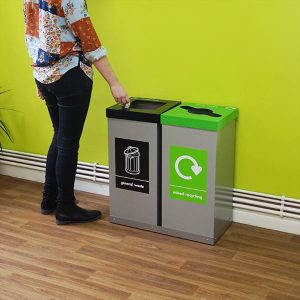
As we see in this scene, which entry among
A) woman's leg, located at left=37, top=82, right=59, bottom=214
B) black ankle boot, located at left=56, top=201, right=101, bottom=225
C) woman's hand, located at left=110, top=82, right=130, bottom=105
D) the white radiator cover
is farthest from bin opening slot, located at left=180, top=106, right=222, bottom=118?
black ankle boot, located at left=56, top=201, right=101, bottom=225

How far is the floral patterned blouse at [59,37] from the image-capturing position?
98.4 inches

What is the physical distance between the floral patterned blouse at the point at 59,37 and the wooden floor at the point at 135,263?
0.85 metres

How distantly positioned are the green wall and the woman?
0.38 m

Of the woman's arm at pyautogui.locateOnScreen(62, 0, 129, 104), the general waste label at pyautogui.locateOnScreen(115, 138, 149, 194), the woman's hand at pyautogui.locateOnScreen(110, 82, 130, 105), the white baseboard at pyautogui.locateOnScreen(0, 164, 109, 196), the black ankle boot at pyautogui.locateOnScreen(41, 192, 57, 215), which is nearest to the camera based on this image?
the woman's arm at pyautogui.locateOnScreen(62, 0, 129, 104)

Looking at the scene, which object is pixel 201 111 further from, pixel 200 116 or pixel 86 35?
pixel 86 35

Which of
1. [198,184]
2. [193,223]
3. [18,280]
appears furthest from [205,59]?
[18,280]

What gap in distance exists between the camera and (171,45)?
9.53 feet

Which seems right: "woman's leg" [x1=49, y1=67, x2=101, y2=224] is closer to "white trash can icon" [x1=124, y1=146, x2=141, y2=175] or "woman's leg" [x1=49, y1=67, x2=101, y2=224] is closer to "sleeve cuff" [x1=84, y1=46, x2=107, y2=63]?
"sleeve cuff" [x1=84, y1=46, x2=107, y2=63]

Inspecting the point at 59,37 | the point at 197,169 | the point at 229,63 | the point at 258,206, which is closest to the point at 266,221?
the point at 258,206

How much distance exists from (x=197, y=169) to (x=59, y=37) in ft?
3.05

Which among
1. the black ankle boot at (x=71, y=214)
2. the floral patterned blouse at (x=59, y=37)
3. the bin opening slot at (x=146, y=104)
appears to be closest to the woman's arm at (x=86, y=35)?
the floral patterned blouse at (x=59, y=37)

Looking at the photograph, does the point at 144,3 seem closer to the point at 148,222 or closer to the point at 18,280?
the point at 148,222

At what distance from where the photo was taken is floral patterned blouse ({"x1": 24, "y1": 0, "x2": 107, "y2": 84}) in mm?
2500

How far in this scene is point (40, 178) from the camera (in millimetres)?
3617
